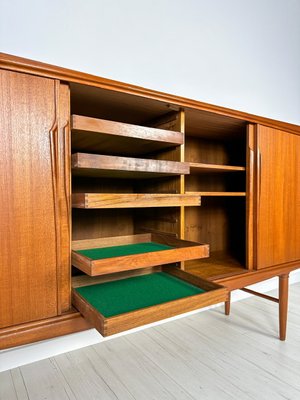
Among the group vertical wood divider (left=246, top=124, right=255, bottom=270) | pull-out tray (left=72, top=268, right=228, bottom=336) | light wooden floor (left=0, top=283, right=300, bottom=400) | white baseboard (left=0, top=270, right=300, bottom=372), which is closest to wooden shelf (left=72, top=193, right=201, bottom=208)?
pull-out tray (left=72, top=268, right=228, bottom=336)

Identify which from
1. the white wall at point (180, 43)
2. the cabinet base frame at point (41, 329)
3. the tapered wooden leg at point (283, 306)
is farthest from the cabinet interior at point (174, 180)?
the cabinet base frame at point (41, 329)

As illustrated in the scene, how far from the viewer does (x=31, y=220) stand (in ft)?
2.42

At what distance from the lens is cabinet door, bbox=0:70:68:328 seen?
0.70m

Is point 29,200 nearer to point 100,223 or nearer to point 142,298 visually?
point 142,298

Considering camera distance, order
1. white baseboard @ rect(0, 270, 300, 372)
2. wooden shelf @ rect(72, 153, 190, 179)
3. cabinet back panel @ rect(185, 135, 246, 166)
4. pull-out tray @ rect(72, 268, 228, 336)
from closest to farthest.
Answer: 1. pull-out tray @ rect(72, 268, 228, 336)
2. wooden shelf @ rect(72, 153, 190, 179)
3. white baseboard @ rect(0, 270, 300, 372)
4. cabinet back panel @ rect(185, 135, 246, 166)

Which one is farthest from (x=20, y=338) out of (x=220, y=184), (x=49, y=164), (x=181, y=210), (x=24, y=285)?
(x=220, y=184)

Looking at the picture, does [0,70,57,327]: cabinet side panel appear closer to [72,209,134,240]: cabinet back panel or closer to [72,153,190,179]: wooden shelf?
[72,153,190,179]: wooden shelf

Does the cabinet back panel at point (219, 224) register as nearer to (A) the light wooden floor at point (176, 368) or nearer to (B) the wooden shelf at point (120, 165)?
(A) the light wooden floor at point (176, 368)

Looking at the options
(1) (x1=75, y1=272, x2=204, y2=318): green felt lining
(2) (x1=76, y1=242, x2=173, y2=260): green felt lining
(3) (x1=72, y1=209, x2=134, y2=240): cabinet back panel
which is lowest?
(1) (x1=75, y1=272, x2=204, y2=318): green felt lining

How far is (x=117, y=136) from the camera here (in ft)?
3.07

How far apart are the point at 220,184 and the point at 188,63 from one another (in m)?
0.82

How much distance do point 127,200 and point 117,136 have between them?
0.80ft

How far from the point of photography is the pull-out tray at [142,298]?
2.25 ft

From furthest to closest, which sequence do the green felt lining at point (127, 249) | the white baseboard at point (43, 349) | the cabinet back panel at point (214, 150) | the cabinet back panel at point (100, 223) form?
the cabinet back panel at point (214, 150), the cabinet back panel at point (100, 223), the white baseboard at point (43, 349), the green felt lining at point (127, 249)
